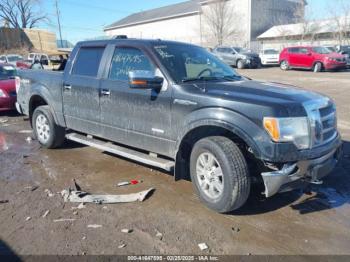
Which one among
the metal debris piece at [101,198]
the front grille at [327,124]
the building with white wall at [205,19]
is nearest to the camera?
the front grille at [327,124]

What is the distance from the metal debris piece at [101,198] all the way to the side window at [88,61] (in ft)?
6.15

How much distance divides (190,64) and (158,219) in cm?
213

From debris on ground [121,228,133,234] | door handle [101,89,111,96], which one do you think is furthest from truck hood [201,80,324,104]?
debris on ground [121,228,133,234]

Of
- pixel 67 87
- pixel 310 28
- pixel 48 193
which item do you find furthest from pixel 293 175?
pixel 310 28

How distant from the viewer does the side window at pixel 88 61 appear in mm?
5215

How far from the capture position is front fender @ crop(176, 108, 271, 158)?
344 centimetres

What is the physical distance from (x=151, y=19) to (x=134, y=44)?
194ft

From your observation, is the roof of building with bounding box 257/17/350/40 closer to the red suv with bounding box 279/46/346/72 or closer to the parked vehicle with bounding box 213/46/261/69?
the parked vehicle with bounding box 213/46/261/69

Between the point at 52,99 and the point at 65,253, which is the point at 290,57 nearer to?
the point at 52,99

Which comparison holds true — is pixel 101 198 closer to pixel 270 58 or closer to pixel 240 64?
pixel 240 64

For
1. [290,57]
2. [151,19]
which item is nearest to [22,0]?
[151,19]

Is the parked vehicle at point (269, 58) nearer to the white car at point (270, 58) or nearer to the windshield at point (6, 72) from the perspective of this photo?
the white car at point (270, 58)

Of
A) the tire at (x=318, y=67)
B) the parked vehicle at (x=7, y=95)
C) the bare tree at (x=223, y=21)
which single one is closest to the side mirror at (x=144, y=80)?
the parked vehicle at (x=7, y=95)

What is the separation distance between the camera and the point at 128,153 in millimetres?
4754
